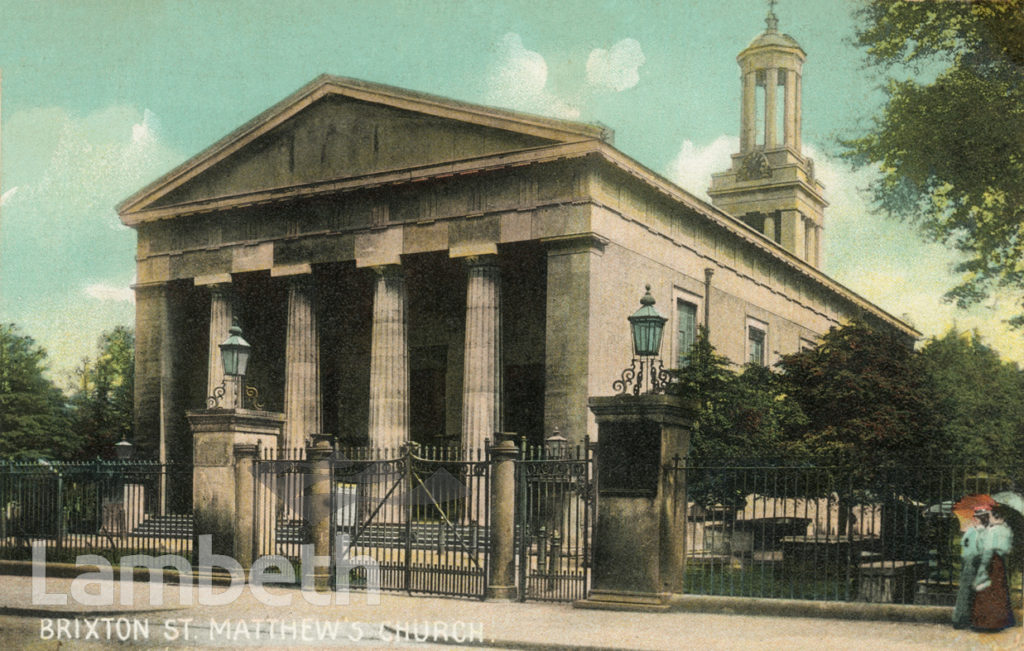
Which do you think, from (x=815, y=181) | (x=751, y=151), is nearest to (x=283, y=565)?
(x=751, y=151)

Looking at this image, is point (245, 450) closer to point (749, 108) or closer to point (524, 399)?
point (524, 399)

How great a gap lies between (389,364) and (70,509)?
418 inches

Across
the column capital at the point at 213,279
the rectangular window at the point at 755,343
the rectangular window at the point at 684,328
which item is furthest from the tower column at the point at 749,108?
the column capital at the point at 213,279

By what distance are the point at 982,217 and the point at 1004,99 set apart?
8.15 ft

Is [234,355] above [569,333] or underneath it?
underneath

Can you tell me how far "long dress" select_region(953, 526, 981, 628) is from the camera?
12.6 meters

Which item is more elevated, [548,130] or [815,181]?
[815,181]

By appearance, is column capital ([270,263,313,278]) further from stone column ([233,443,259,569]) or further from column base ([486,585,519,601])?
column base ([486,585,519,601])

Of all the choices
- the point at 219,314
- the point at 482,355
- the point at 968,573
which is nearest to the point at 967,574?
the point at 968,573

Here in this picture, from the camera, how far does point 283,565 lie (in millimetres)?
18531

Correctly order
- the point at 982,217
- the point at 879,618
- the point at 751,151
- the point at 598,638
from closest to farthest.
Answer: the point at 598,638 < the point at 879,618 < the point at 982,217 < the point at 751,151

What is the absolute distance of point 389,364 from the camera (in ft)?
98.7

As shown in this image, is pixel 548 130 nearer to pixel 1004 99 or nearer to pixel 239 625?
pixel 1004 99

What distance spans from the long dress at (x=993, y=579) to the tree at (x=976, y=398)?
43.8 feet
